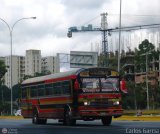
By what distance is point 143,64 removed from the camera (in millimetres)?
117125

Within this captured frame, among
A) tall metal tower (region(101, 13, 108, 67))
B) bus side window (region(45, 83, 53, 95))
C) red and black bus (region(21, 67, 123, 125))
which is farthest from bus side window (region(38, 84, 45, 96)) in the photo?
tall metal tower (region(101, 13, 108, 67))

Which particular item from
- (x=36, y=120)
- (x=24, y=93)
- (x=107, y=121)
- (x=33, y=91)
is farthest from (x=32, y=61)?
(x=107, y=121)

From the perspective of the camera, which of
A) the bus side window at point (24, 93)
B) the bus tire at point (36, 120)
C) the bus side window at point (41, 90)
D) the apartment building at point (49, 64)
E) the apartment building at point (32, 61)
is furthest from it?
the apartment building at point (32, 61)

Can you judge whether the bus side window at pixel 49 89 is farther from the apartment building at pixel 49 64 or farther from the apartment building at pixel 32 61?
the apartment building at pixel 32 61

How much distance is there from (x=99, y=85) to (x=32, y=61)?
10935 cm

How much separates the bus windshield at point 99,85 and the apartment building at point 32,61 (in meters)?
108

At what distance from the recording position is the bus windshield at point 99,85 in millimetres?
25531

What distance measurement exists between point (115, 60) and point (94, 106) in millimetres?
89804

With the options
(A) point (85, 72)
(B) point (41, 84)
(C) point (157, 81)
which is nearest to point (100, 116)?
(A) point (85, 72)

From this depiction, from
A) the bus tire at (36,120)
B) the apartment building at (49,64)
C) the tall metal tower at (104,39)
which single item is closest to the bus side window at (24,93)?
the bus tire at (36,120)

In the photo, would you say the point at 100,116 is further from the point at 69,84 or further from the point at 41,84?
the point at 41,84

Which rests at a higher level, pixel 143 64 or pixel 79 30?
pixel 79 30

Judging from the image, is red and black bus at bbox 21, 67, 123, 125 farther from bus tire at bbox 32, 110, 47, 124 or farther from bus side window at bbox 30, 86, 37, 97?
bus side window at bbox 30, 86, 37, 97

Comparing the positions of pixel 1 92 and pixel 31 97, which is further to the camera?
pixel 1 92
